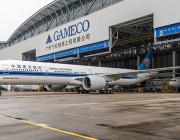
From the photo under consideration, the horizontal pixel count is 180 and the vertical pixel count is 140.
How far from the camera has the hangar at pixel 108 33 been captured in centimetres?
3541

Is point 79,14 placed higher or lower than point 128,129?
higher

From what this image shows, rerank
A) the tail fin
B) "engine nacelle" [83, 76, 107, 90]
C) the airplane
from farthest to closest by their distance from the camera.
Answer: the tail fin, "engine nacelle" [83, 76, 107, 90], the airplane

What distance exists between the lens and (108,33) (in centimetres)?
4200

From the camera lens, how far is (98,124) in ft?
28.6

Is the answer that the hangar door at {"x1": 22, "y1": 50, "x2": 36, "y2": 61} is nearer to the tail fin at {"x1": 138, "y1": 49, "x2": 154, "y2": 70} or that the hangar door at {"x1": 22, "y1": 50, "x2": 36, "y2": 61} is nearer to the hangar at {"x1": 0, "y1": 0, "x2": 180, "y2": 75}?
the hangar at {"x1": 0, "y1": 0, "x2": 180, "y2": 75}

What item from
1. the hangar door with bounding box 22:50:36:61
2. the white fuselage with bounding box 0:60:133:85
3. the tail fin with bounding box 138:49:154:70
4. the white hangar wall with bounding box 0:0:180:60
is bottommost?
the white fuselage with bounding box 0:60:133:85

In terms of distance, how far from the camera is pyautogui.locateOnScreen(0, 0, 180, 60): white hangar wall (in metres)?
34.0

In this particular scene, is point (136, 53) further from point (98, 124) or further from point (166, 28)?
point (98, 124)

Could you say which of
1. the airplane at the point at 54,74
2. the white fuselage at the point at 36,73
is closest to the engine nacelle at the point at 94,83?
the airplane at the point at 54,74

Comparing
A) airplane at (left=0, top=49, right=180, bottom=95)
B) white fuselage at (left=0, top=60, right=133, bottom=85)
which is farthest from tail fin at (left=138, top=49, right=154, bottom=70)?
white fuselage at (left=0, top=60, right=133, bottom=85)

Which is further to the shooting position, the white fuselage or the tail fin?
the tail fin

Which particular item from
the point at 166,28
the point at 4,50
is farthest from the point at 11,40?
the point at 166,28

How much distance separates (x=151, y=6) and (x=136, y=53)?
13026 mm

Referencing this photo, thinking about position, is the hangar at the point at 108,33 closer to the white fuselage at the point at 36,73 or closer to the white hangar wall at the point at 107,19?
the white hangar wall at the point at 107,19
